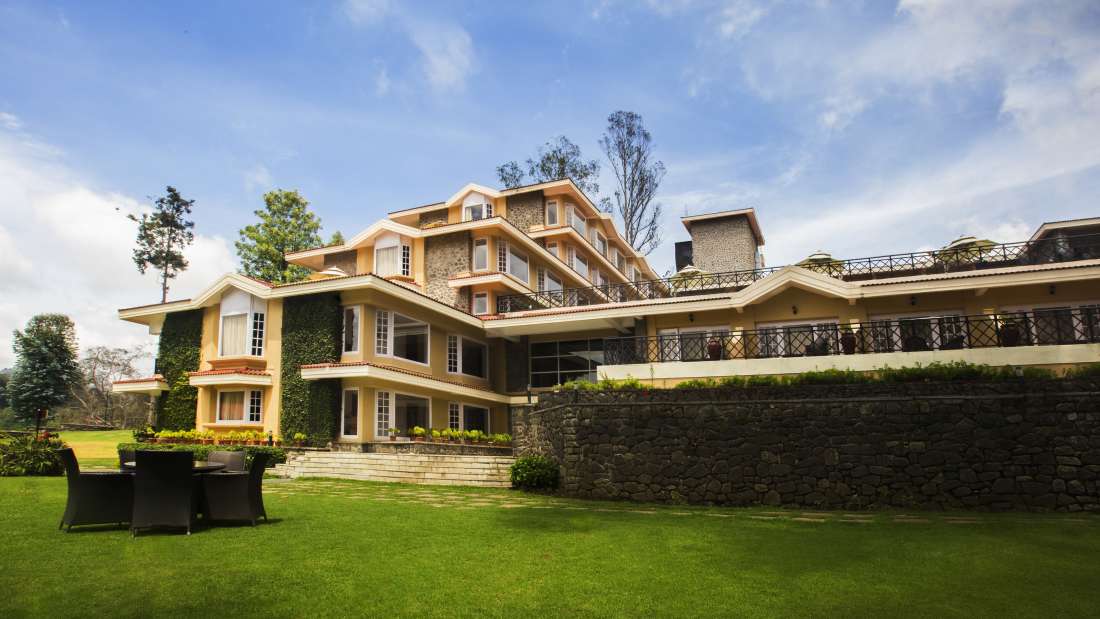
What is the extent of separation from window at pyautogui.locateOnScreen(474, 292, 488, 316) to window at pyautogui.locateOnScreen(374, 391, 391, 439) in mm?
7162

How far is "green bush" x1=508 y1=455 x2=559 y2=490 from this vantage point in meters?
15.2

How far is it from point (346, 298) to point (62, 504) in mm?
13995

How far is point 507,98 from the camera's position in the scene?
18.4 meters

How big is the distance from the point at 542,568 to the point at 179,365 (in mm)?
22890

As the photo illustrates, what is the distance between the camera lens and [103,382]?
47344 mm

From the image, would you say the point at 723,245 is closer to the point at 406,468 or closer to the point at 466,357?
the point at 466,357

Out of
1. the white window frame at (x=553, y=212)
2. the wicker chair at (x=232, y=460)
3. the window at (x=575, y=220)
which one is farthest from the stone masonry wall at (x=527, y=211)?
the wicker chair at (x=232, y=460)

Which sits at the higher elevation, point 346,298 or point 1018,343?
point 346,298

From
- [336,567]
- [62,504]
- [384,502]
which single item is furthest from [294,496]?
[336,567]

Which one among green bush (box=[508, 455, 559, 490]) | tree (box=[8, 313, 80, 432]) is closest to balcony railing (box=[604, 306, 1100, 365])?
green bush (box=[508, 455, 559, 490])

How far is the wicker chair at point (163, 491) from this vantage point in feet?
24.6

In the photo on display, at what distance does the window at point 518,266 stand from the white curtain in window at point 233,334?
445 inches

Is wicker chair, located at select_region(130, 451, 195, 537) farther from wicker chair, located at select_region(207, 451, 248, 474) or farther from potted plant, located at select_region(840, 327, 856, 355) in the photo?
potted plant, located at select_region(840, 327, 856, 355)

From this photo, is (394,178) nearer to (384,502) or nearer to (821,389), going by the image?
(384,502)
